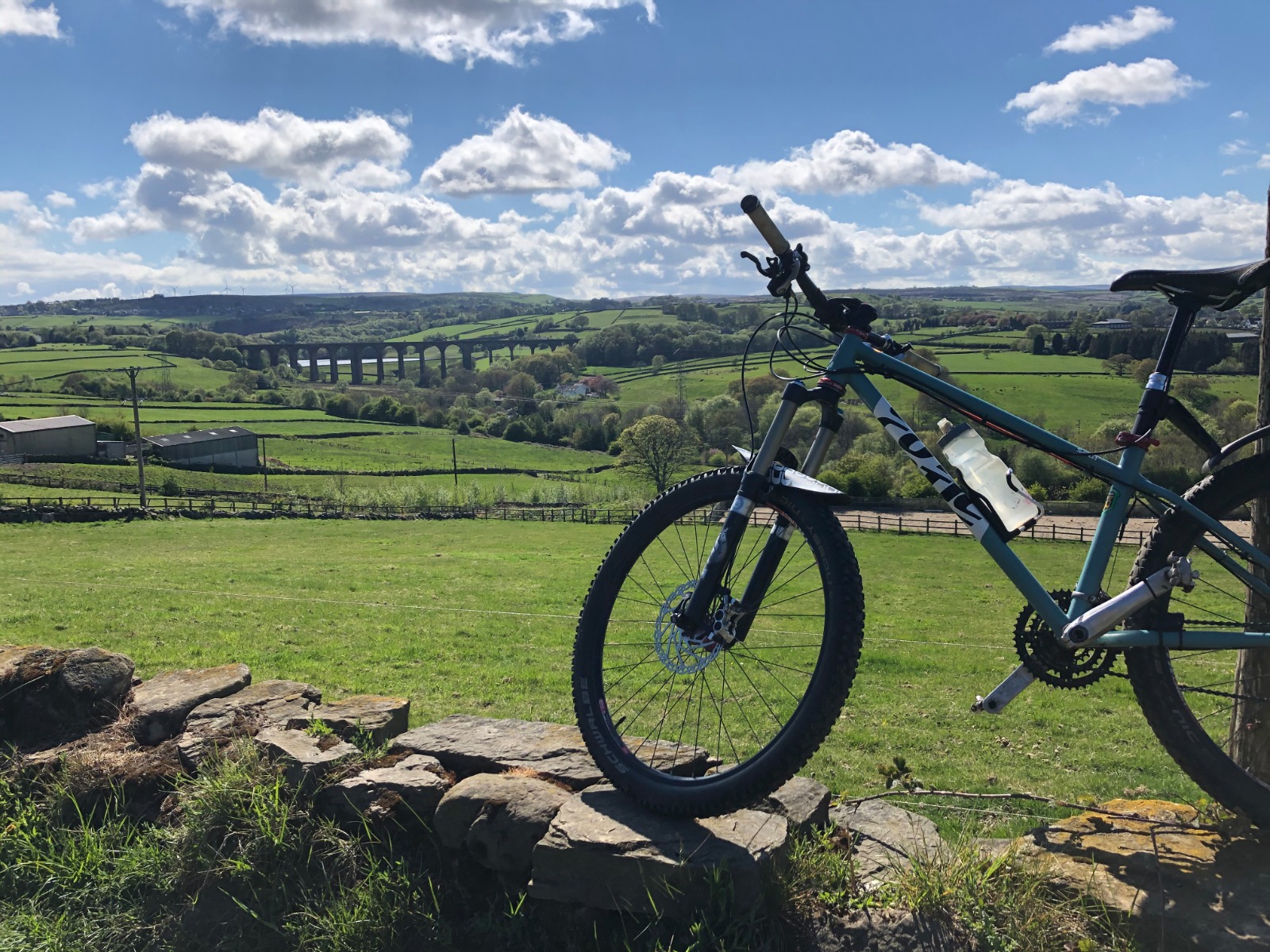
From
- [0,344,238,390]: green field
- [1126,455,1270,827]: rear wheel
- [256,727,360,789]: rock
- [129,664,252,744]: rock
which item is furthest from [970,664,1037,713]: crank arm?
[0,344,238,390]: green field

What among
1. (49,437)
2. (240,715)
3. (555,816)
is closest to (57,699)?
(240,715)

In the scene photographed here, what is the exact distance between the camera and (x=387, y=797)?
3.71 meters

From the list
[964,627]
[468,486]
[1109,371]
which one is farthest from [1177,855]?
[468,486]

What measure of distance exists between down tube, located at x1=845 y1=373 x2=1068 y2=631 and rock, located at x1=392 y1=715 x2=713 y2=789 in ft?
5.05

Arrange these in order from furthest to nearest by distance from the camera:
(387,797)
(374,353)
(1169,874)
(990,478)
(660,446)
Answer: (374,353)
(660,446)
(387,797)
(990,478)
(1169,874)

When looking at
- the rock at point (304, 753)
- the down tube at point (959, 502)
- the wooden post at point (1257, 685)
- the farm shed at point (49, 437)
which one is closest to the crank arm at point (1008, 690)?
the down tube at point (959, 502)

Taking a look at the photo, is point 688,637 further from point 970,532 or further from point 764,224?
point 764,224

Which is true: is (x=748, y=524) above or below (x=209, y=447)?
above

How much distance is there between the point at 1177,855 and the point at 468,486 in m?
61.9

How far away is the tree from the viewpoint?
51531mm

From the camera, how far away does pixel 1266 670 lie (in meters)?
3.90

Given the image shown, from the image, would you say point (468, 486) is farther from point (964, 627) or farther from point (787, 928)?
point (787, 928)

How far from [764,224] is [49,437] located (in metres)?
78.0

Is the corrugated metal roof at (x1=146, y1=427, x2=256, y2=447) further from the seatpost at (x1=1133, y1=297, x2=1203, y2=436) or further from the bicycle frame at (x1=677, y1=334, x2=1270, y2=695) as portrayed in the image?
the seatpost at (x1=1133, y1=297, x2=1203, y2=436)
